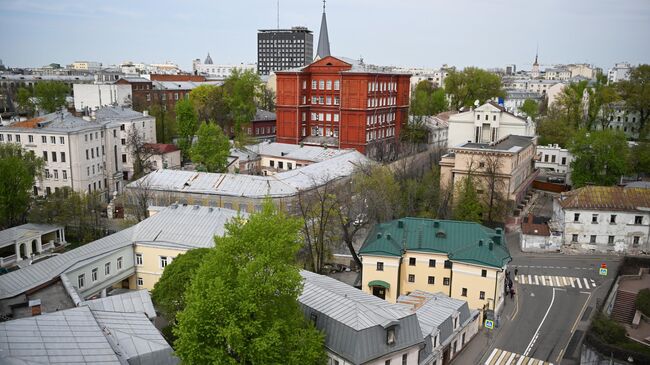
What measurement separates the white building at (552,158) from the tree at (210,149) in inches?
1563

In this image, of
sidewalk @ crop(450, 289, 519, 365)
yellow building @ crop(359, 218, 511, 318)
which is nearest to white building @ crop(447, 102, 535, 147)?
yellow building @ crop(359, 218, 511, 318)

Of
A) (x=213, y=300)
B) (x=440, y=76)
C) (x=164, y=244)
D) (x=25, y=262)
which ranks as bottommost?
(x=25, y=262)

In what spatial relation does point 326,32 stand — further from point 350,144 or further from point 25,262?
point 25,262

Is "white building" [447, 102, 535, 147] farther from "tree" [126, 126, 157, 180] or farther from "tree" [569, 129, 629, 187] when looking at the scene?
"tree" [126, 126, 157, 180]

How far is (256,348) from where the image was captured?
18.8m

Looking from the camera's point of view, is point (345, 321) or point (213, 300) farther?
point (345, 321)

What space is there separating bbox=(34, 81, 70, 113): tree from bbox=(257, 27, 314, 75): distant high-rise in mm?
108091

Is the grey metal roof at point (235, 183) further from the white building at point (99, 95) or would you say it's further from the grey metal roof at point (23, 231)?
the white building at point (99, 95)

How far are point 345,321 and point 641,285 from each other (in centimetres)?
2228

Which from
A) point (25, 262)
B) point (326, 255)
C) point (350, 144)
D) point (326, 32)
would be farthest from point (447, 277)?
point (326, 32)

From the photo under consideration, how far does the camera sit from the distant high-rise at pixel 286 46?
7554 inches

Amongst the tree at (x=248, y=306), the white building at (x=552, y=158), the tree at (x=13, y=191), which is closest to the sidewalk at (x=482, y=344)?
the tree at (x=248, y=306)

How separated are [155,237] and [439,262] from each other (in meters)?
18.4

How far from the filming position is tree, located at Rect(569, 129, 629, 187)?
177 ft
